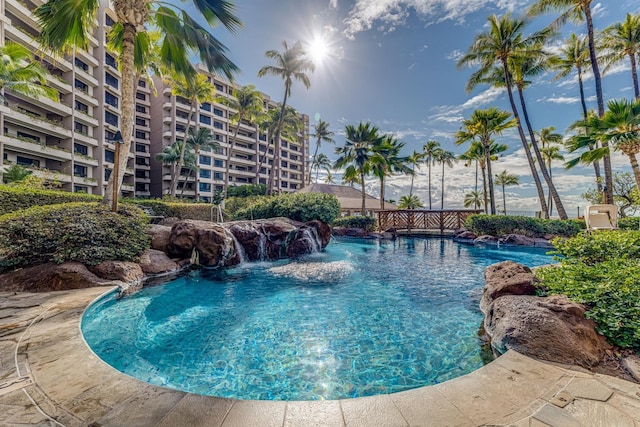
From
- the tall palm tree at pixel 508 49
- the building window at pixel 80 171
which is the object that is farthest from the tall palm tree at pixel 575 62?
the building window at pixel 80 171

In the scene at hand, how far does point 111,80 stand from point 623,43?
150 ft

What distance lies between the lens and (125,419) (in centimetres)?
186

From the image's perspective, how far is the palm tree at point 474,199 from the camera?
151 feet

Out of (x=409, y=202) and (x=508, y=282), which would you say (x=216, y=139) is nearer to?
(x=409, y=202)

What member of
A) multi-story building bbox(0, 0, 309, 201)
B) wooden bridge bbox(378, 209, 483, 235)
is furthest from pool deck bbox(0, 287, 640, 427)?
wooden bridge bbox(378, 209, 483, 235)

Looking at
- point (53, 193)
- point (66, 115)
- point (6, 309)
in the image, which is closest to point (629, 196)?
point (6, 309)

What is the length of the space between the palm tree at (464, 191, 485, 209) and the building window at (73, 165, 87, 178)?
186 ft

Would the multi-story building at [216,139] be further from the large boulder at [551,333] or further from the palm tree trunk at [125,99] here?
the large boulder at [551,333]

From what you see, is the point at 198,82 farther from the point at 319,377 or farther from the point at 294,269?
the point at 319,377

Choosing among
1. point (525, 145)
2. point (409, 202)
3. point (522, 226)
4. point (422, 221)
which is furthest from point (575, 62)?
point (409, 202)

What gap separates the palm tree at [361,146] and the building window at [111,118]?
27.3m

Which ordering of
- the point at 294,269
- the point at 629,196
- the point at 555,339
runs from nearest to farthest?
the point at 555,339
the point at 294,269
the point at 629,196

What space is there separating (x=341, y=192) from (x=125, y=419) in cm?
3096

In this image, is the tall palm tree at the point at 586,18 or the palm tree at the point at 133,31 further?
the tall palm tree at the point at 586,18
